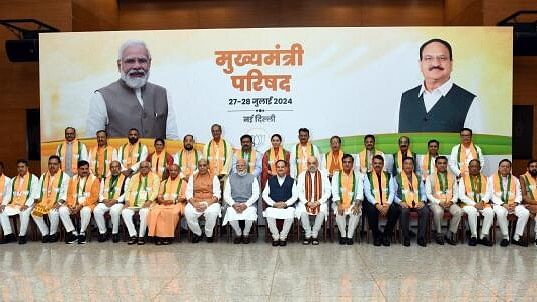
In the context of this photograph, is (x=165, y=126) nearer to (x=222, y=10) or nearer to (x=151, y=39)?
(x=151, y=39)

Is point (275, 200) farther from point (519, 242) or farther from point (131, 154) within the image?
point (519, 242)

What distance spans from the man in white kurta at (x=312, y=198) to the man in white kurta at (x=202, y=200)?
1.04 meters

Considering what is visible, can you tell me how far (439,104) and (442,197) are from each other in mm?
1799

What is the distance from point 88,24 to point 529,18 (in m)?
8.24

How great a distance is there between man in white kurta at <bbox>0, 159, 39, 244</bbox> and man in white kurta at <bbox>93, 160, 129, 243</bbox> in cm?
86

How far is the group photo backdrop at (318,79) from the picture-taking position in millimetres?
8289

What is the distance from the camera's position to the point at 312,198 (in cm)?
703

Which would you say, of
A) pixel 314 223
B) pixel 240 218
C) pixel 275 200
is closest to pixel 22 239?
pixel 240 218

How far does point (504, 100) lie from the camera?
27.2ft

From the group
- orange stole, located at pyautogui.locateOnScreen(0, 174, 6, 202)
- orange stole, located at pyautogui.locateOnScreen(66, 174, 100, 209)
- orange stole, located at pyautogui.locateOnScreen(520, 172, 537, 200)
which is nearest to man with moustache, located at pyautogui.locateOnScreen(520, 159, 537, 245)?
orange stole, located at pyautogui.locateOnScreen(520, 172, 537, 200)

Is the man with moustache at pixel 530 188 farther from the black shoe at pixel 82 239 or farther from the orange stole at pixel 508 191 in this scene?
the black shoe at pixel 82 239

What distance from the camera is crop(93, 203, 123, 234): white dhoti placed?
705 cm

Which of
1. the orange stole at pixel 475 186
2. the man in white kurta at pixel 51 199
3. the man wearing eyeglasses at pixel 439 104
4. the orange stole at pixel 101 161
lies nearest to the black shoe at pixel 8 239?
the man in white kurta at pixel 51 199

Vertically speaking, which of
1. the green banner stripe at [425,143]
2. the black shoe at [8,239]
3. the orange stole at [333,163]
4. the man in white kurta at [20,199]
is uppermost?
the green banner stripe at [425,143]
